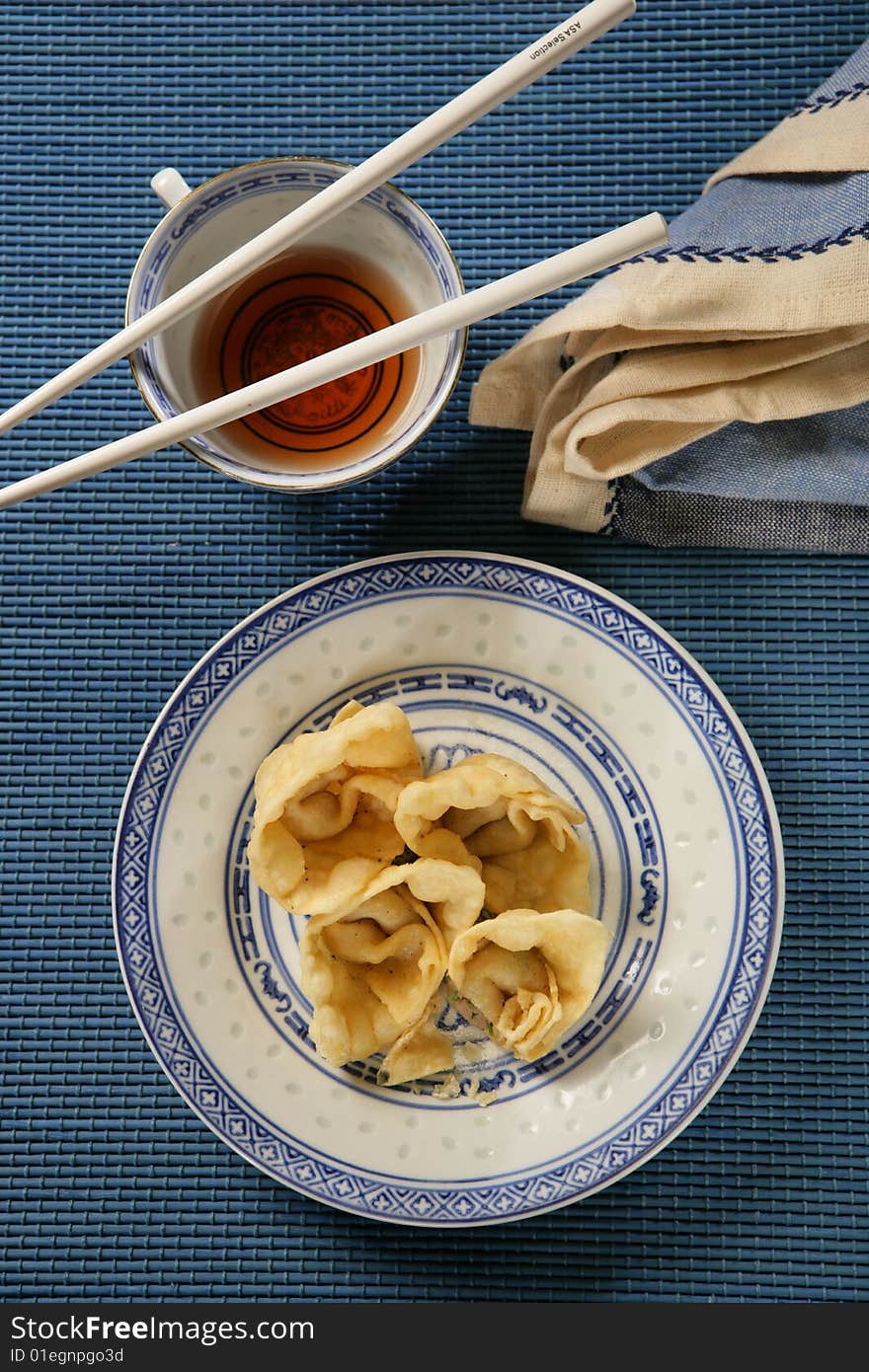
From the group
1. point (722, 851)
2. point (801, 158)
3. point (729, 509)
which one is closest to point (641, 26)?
point (801, 158)

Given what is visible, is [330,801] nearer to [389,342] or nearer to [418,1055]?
[418,1055]

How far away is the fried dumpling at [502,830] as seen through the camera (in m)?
1.03

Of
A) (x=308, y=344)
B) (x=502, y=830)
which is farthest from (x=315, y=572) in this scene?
(x=502, y=830)

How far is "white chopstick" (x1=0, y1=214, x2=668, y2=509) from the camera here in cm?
81

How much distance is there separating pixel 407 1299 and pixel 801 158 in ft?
3.70

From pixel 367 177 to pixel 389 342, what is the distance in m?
0.15

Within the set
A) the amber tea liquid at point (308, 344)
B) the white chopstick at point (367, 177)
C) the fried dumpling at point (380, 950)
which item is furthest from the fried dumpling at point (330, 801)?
the white chopstick at point (367, 177)

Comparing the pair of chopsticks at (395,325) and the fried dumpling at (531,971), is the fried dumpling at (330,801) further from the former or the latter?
the pair of chopsticks at (395,325)

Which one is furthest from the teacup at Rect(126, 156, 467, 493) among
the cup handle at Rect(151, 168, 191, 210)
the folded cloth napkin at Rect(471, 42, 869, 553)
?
the folded cloth napkin at Rect(471, 42, 869, 553)

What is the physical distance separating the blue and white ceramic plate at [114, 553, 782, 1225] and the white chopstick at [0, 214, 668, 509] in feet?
0.77

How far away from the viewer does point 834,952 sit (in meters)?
1.17

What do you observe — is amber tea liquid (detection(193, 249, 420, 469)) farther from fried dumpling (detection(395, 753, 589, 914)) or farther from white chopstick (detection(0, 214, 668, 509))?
fried dumpling (detection(395, 753, 589, 914))

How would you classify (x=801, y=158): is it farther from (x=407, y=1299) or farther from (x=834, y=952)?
(x=407, y=1299)

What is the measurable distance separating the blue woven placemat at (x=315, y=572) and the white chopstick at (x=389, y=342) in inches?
11.7
